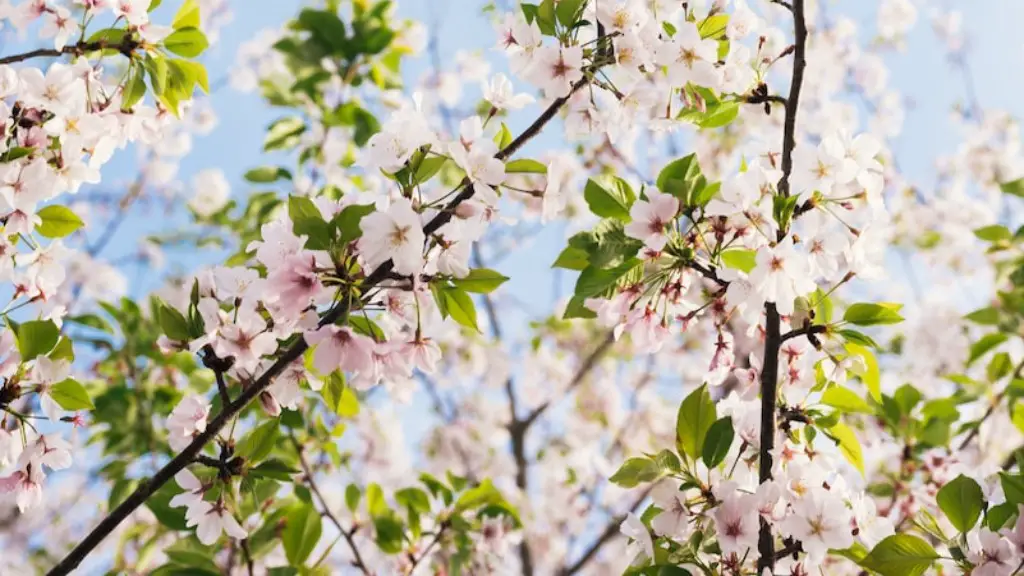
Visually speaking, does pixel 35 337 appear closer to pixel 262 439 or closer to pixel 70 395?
pixel 70 395

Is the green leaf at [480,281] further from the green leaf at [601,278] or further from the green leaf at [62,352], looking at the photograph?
the green leaf at [62,352]

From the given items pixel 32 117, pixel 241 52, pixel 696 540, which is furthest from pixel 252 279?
pixel 241 52

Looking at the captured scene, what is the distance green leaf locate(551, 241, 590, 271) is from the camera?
1279mm

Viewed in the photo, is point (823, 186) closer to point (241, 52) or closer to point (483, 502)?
point (483, 502)

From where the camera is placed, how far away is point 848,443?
1362 mm

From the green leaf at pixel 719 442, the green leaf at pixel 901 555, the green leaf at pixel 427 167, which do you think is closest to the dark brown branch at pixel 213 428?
the green leaf at pixel 427 167

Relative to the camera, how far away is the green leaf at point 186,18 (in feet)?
4.96

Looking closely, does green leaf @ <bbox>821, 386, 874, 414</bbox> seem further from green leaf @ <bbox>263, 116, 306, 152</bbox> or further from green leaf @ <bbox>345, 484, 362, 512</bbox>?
green leaf @ <bbox>263, 116, 306, 152</bbox>

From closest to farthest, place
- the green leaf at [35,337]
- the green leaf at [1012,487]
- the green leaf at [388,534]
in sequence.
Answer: the green leaf at [1012,487], the green leaf at [35,337], the green leaf at [388,534]

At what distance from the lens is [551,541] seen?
5.17 metres

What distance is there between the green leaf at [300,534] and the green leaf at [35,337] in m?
0.72

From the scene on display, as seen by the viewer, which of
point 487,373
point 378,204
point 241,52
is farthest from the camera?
point 241,52

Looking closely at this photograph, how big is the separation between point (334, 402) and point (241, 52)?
4935 millimetres

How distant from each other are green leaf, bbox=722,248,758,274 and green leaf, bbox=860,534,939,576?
0.44 metres
